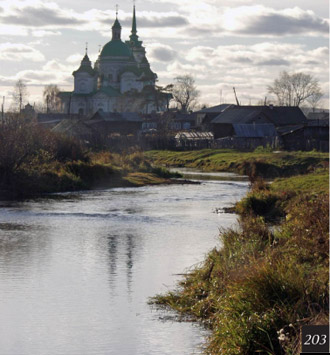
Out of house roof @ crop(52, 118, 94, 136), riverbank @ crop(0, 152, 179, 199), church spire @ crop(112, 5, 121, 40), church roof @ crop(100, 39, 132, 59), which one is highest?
church spire @ crop(112, 5, 121, 40)

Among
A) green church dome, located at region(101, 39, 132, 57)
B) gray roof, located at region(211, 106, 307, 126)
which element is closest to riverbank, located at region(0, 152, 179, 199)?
gray roof, located at region(211, 106, 307, 126)

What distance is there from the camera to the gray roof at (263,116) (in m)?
92.0

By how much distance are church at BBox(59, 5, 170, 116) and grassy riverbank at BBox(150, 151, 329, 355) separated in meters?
136

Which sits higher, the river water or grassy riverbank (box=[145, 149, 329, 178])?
grassy riverbank (box=[145, 149, 329, 178])

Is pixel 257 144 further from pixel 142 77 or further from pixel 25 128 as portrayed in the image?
pixel 142 77

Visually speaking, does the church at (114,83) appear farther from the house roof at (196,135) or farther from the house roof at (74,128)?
the house roof at (74,128)

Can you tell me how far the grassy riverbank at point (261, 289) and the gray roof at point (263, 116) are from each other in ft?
234

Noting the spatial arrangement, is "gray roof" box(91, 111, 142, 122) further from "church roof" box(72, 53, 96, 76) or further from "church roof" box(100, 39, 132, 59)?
"church roof" box(72, 53, 96, 76)

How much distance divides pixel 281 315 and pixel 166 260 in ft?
31.7

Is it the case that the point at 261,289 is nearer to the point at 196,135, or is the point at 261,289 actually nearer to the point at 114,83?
the point at 196,135

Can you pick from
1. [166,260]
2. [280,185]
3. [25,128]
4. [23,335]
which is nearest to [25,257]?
[166,260]

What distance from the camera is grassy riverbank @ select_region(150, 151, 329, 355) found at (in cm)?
1234

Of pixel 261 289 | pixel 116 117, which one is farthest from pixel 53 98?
pixel 261 289

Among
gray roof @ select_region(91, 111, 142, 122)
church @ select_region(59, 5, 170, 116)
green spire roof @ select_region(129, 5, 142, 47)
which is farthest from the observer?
green spire roof @ select_region(129, 5, 142, 47)
